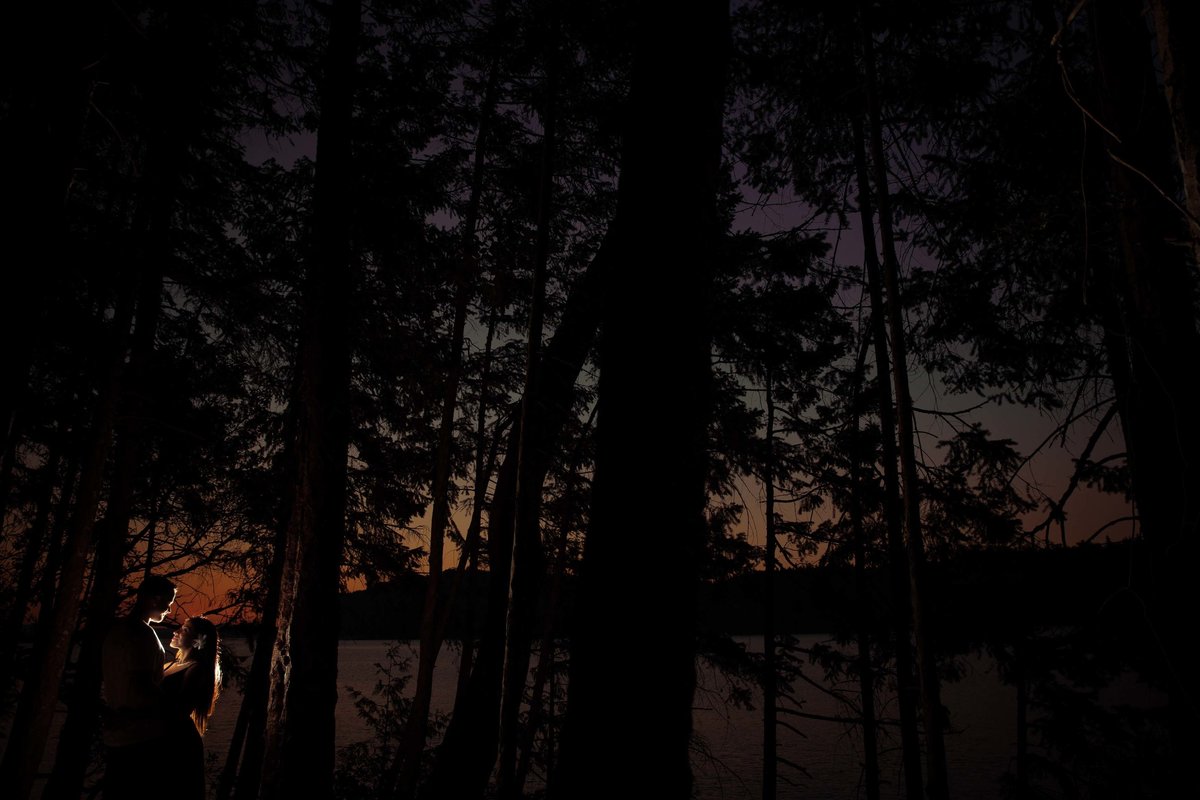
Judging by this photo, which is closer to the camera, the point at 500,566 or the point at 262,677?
the point at 500,566

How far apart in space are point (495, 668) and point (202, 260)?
7.19 metres

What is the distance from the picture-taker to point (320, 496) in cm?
582

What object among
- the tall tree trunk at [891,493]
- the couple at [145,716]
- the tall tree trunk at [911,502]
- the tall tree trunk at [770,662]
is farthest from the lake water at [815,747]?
the couple at [145,716]

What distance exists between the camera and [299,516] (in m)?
5.77

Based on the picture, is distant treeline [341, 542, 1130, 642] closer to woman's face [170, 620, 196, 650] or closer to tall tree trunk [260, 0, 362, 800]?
tall tree trunk [260, 0, 362, 800]

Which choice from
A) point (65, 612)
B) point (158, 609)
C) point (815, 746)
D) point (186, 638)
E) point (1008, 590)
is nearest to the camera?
point (158, 609)

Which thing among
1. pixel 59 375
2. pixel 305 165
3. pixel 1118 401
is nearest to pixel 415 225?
pixel 305 165

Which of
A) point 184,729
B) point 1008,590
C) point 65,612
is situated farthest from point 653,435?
point 1008,590

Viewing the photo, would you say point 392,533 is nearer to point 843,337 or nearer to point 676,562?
point 843,337

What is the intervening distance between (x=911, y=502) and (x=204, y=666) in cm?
526

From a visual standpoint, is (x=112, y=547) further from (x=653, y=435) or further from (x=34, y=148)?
(x=653, y=435)

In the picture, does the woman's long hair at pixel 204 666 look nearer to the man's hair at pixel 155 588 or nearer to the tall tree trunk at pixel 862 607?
the man's hair at pixel 155 588

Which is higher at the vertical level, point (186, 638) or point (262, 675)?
point (186, 638)

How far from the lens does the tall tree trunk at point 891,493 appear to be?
668cm
